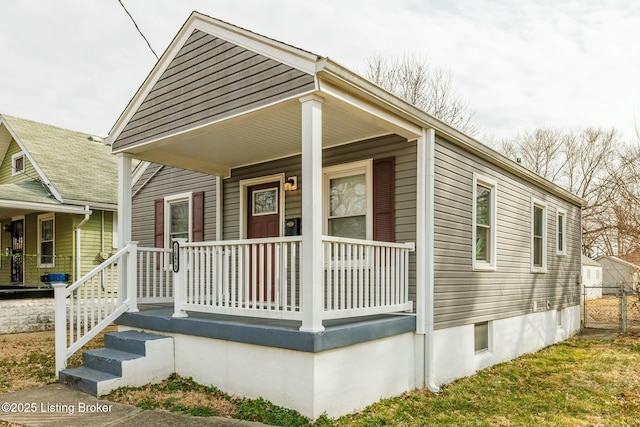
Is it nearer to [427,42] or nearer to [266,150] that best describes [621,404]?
[266,150]

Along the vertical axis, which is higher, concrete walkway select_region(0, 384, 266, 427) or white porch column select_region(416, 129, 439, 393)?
white porch column select_region(416, 129, 439, 393)

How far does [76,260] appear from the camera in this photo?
1155cm

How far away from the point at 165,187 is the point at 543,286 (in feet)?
26.5

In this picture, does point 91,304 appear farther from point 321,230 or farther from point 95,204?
point 95,204

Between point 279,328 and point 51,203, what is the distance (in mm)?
8970

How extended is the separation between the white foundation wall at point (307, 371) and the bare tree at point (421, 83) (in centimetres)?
1650

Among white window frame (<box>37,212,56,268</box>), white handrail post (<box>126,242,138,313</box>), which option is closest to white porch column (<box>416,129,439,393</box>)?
white handrail post (<box>126,242,138,313</box>)

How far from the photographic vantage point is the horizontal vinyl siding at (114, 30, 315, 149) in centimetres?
478

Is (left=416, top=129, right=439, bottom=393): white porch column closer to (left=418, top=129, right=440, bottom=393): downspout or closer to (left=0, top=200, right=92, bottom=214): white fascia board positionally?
(left=418, top=129, right=440, bottom=393): downspout

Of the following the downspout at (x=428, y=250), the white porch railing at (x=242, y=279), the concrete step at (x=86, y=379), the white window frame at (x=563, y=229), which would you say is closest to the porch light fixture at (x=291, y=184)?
the white porch railing at (x=242, y=279)

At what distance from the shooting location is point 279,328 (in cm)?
457

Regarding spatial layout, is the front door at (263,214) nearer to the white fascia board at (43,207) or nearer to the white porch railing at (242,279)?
the white porch railing at (242,279)

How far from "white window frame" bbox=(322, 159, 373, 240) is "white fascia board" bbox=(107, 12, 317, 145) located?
221 cm

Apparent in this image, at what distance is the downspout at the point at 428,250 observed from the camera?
5.66 meters
